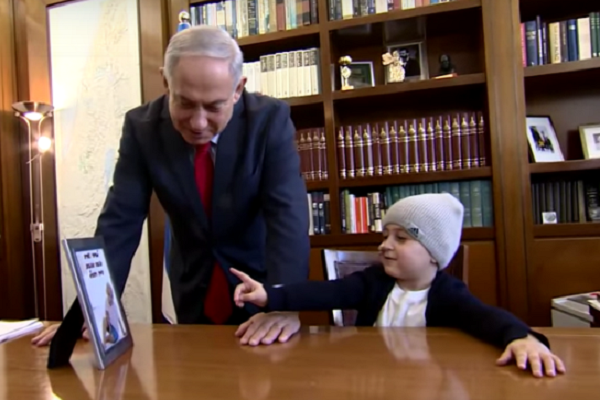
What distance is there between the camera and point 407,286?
1298 mm

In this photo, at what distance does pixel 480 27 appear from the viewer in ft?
7.89

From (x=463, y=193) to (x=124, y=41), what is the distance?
7.13 feet

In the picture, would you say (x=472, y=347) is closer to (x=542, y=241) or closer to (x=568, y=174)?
(x=542, y=241)

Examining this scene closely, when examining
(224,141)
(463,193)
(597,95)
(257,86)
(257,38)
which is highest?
(257,38)

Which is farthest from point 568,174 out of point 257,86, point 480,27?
point 257,86

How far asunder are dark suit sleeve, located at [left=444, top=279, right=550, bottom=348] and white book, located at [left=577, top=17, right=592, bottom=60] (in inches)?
66.8

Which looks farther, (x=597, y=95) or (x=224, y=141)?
(x=597, y=95)

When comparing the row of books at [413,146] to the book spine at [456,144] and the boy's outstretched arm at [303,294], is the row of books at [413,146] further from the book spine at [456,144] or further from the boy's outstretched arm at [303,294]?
the boy's outstretched arm at [303,294]

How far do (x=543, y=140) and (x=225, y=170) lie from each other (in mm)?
1843

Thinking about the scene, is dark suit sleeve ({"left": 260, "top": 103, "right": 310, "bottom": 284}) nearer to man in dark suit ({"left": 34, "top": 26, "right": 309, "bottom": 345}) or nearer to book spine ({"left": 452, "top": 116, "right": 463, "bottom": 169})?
man in dark suit ({"left": 34, "top": 26, "right": 309, "bottom": 345})

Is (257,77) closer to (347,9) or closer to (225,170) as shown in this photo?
(347,9)

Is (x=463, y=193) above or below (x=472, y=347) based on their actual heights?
above

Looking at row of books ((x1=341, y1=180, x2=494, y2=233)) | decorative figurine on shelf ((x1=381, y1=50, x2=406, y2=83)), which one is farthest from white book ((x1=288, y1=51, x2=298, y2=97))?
row of books ((x1=341, y1=180, x2=494, y2=233))

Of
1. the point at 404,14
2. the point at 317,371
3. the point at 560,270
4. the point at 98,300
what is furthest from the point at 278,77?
the point at 317,371
